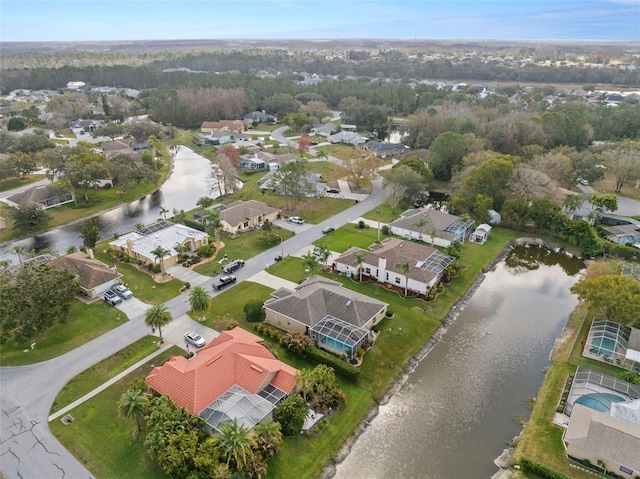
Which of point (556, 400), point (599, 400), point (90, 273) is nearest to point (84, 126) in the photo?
point (90, 273)

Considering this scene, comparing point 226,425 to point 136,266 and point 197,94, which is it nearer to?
point 136,266

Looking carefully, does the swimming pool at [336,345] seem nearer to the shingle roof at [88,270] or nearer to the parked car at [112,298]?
the parked car at [112,298]

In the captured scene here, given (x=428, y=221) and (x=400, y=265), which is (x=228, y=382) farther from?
(x=428, y=221)

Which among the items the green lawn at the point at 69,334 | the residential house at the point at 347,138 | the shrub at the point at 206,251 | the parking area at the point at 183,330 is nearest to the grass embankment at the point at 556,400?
the parking area at the point at 183,330

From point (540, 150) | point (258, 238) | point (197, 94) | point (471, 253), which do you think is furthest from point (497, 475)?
point (197, 94)

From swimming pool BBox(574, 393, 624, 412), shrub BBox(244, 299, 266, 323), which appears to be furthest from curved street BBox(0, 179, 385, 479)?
swimming pool BBox(574, 393, 624, 412)

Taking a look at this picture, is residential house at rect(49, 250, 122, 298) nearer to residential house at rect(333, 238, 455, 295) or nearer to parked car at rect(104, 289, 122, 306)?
parked car at rect(104, 289, 122, 306)
